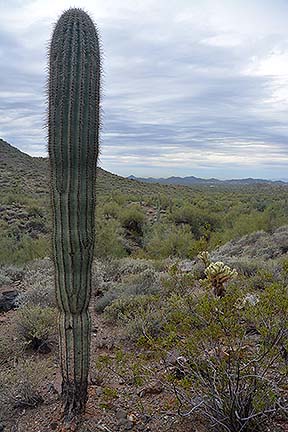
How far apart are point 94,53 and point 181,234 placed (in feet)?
43.6

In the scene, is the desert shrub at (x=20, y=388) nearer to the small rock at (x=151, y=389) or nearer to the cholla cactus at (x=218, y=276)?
the small rock at (x=151, y=389)

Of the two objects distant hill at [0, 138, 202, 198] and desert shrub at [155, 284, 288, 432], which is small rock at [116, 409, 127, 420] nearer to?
desert shrub at [155, 284, 288, 432]

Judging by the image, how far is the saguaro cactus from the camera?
4.24 m

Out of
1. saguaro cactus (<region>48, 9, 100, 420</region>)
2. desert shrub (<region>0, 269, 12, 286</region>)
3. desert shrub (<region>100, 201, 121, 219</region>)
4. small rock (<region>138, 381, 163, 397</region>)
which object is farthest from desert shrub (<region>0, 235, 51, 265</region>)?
saguaro cactus (<region>48, 9, 100, 420</region>)

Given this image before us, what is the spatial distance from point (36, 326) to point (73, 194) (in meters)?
2.77

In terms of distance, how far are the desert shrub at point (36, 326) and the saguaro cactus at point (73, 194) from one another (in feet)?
6.57

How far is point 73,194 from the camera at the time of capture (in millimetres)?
A: 4238

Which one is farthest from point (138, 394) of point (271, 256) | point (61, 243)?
point (271, 256)

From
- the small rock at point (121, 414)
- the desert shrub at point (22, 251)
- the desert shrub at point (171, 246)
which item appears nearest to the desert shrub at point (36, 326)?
the small rock at point (121, 414)

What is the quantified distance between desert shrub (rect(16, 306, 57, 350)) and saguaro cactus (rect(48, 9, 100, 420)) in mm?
2004

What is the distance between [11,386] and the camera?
15.9 ft

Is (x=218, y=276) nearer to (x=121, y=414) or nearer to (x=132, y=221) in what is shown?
(x=121, y=414)

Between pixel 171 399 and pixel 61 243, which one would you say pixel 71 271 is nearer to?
pixel 61 243

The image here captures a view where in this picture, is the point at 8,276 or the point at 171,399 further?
the point at 8,276
